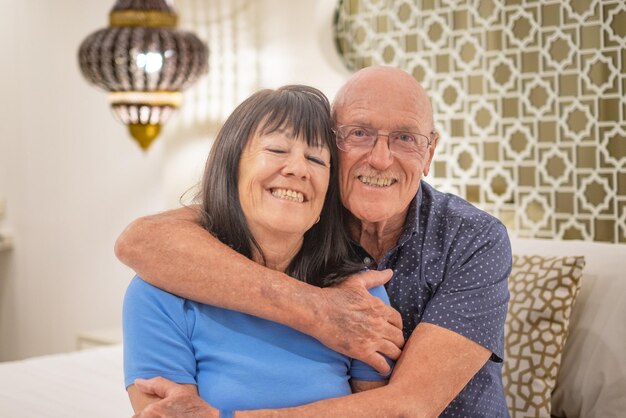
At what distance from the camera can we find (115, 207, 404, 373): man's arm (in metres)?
1.54

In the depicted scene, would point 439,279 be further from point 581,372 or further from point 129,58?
point 129,58

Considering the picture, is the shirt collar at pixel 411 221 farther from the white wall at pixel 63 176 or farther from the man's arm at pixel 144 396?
the white wall at pixel 63 176

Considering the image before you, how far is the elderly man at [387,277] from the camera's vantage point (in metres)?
1.54

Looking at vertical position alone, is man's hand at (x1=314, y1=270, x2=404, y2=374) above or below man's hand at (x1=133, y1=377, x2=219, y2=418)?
above

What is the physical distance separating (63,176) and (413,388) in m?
3.49

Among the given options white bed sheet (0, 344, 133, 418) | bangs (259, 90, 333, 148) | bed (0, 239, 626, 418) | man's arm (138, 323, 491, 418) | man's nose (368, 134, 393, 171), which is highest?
bangs (259, 90, 333, 148)

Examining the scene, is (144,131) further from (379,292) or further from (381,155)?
(379,292)

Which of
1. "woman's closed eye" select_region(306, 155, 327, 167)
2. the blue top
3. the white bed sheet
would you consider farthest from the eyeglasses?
the white bed sheet

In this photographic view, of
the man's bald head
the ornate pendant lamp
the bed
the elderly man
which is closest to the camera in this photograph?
the elderly man

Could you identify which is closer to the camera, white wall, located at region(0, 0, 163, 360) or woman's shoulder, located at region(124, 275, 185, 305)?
woman's shoulder, located at region(124, 275, 185, 305)

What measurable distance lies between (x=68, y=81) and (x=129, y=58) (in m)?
1.18

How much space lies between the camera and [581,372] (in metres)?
2.37

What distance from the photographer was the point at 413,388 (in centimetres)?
159

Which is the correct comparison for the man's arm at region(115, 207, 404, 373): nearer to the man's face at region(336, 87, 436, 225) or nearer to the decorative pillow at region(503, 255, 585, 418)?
the man's face at region(336, 87, 436, 225)
